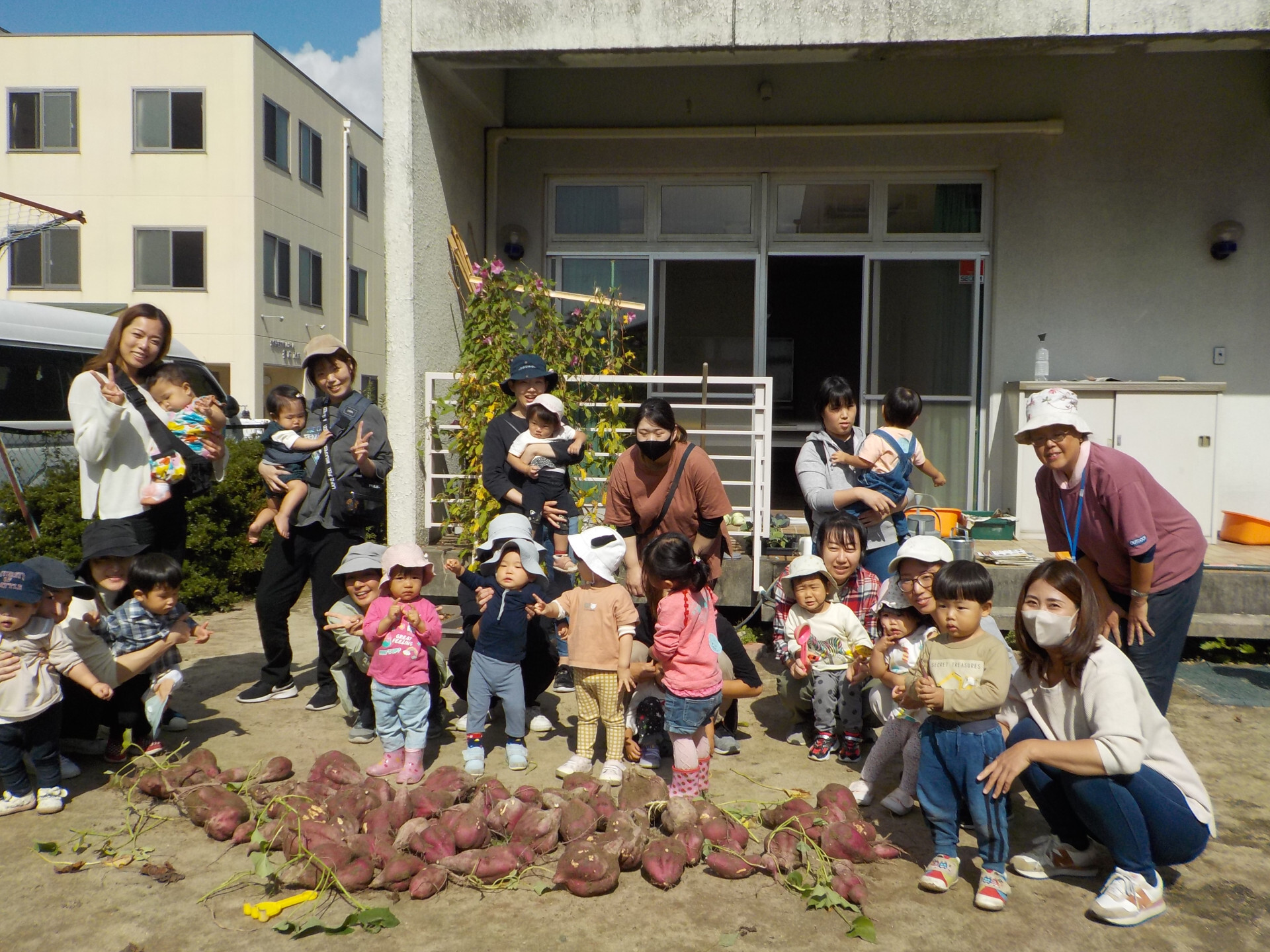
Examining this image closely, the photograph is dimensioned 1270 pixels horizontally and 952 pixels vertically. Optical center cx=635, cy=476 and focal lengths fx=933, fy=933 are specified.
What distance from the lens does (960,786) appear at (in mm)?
3047

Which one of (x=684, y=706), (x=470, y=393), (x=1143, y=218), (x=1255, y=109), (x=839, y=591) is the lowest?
(x=684, y=706)

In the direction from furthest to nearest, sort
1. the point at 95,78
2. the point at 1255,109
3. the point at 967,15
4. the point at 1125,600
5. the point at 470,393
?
the point at 95,78 < the point at 1255,109 < the point at 470,393 < the point at 967,15 < the point at 1125,600

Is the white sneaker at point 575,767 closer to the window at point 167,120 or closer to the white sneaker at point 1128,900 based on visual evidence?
the white sneaker at point 1128,900

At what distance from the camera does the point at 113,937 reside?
276 centimetres

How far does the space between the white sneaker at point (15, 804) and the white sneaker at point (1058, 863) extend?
3644 mm

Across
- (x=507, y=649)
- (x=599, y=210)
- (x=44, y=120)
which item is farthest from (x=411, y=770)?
(x=44, y=120)

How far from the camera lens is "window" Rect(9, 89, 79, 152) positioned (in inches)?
799

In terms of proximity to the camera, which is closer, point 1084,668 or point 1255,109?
point 1084,668

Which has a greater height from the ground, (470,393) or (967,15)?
(967,15)

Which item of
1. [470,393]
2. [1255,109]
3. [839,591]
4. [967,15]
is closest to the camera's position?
[839,591]

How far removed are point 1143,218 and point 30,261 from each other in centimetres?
2203

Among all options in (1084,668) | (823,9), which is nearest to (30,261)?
(823,9)

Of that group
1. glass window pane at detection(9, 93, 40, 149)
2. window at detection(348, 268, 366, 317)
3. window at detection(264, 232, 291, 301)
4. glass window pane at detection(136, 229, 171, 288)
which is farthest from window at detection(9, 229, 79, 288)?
window at detection(348, 268, 366, 317)

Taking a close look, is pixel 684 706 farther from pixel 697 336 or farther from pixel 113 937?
pixel 697 336
